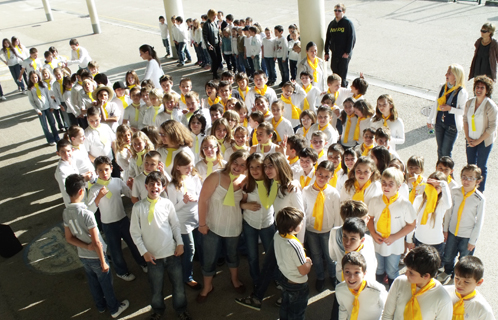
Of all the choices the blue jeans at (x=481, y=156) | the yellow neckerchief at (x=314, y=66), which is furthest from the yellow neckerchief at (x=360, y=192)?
the yellow neckerchief at (x=314, y=66)

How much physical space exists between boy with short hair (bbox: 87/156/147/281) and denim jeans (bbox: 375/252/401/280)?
2.95m

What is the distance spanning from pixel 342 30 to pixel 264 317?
7099 mm

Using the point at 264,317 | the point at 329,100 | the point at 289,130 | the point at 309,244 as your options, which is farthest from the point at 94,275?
the point at 329,100

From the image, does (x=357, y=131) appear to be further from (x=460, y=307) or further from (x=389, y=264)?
(x=460, y=307)

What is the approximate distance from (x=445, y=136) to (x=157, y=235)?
15.9 ft

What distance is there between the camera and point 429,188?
4500 mm

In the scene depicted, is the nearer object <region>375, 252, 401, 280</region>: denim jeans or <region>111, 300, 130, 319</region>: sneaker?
<region>375, 252, 401, 280</region>: denim jeans

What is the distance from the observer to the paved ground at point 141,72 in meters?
5.11

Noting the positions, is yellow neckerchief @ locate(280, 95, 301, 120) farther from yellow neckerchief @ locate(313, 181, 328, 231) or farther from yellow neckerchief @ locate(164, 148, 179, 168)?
yellow neckerchief @ locate(313, 181, 328, 231)

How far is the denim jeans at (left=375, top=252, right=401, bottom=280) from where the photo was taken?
4488 mm

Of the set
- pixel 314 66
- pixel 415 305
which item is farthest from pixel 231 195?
pixel 314 66

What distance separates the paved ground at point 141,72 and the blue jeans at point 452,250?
394mm

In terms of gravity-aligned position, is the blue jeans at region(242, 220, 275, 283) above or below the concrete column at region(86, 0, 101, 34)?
below

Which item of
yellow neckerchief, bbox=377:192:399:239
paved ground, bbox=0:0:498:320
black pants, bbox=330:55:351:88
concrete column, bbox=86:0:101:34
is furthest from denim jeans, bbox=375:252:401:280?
concrete column, bbox=86:0:101:34
